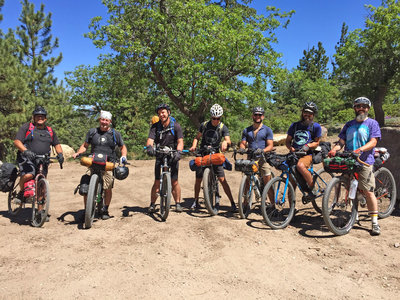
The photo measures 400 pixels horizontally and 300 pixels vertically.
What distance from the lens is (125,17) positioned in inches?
593

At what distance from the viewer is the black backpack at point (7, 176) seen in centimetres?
552

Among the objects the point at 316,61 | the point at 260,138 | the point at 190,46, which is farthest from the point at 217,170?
the point at 316,61

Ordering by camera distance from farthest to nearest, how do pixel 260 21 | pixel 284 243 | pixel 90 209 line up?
pixel 260 21 → pixel 90 209 → pixel 284 243

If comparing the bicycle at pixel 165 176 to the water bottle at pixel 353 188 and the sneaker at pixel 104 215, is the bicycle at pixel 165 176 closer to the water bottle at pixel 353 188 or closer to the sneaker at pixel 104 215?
the sneaker at pixel 104 215

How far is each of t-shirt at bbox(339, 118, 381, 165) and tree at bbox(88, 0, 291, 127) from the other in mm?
10216

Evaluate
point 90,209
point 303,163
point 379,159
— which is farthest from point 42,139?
point 379,159

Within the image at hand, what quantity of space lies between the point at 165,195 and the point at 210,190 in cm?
97

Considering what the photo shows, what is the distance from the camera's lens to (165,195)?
538cm

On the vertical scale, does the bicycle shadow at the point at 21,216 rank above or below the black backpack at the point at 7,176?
below

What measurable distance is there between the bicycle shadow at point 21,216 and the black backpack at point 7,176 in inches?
23.0

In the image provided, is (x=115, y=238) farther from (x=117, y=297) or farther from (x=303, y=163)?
(x=303, y=163)

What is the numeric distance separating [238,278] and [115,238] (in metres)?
2.14

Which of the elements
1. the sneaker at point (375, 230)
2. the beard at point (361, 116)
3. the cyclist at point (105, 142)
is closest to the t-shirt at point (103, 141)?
the cyclist at point (105, 142)

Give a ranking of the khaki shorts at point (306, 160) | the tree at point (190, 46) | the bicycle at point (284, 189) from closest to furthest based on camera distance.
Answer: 1. the bicycle at point (284, 189)
2. the khaki shorts at point (306, 160)
3. the tree at point (190, 46)
